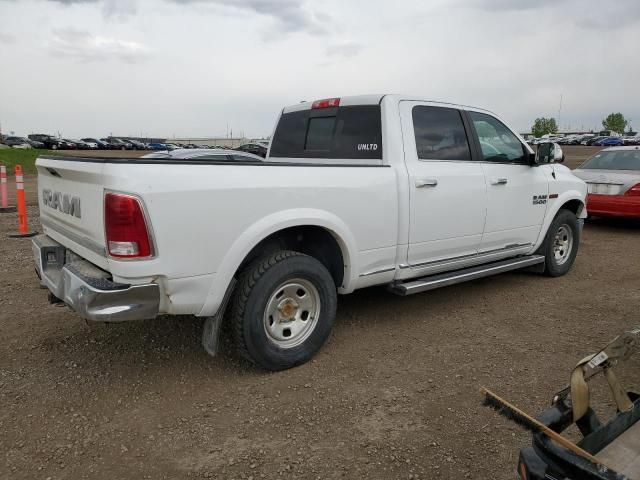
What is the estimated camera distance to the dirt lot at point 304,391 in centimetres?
263

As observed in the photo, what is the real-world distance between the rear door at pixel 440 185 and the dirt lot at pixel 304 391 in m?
0.70

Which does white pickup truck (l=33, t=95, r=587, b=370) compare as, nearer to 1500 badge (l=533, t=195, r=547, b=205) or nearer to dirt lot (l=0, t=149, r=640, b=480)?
1500 badge (l=533, t=195, r=547, b=205)

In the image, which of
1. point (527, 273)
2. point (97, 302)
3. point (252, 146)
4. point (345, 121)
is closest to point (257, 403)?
point (97, 302)

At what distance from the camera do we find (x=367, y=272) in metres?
3.95

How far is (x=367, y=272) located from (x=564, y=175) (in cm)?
321

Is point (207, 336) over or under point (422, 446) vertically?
over

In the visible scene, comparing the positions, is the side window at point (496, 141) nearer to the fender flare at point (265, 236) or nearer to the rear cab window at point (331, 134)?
the rear cab window at point (331, 134)

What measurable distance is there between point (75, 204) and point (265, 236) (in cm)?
121

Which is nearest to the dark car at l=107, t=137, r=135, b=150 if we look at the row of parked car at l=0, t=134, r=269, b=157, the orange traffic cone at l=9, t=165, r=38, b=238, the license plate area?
the row of parked car at l=0, t=134, r=269, b=157

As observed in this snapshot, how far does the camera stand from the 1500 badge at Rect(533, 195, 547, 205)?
5306 millimetres

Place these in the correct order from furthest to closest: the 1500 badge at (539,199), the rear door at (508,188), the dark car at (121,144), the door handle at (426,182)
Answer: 1. the dark car at (121,144)
2. the 1500 badge at (539,199)
3. the rear door at (508,188)
4. the door handle at (426,182)

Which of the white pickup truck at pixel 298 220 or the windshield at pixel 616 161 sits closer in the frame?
the white pickup truck at pixel 298 220

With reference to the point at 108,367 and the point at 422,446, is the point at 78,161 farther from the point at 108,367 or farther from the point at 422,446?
the point at 422,446

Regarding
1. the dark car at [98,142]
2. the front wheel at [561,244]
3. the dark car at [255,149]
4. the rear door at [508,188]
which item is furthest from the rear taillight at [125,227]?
the dark car at [98,142]
